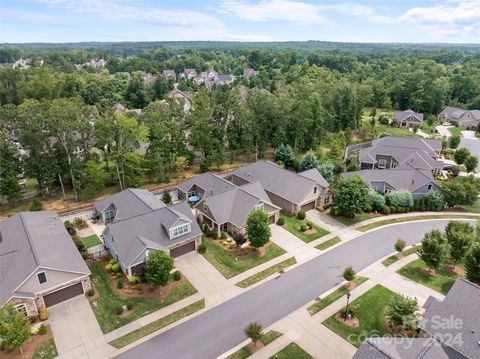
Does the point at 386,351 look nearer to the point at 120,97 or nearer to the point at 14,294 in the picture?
the point at 14,294

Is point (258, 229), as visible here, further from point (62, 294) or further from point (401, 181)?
point (401, 181)

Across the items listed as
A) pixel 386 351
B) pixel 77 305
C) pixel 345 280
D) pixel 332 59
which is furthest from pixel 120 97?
pixel 332 59

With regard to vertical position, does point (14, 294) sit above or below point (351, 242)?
above

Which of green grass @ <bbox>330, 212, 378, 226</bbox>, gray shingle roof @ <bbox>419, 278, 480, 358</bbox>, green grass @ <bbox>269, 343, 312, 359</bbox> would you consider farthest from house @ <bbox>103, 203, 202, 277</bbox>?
gray shingle roof @ <bbox>419, 278, 480, 358</bbox>

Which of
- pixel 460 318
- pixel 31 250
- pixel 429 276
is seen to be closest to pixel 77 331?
pixel 31 250

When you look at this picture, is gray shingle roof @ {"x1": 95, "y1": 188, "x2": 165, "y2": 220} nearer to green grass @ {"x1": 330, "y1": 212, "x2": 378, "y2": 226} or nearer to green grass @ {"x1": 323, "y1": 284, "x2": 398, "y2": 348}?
green grass @ {"x1": 323, "y1": 284, "x2": 398, "y2": 348}
